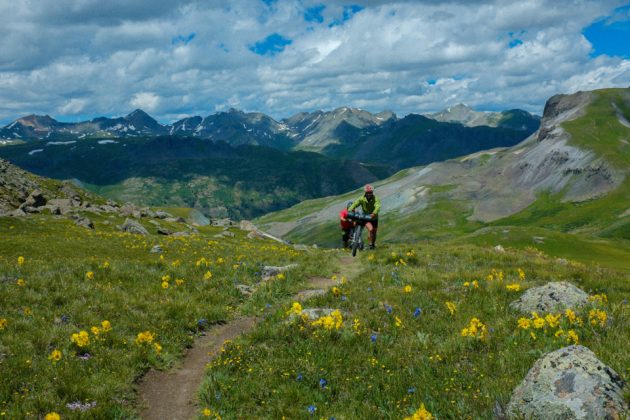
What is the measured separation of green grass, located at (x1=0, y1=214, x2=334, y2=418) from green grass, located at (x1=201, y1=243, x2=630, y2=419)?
5.81ft

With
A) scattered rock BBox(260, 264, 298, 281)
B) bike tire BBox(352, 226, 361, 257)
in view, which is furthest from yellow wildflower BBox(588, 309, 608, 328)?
bike tire BBox(352, 226, 361, 257)

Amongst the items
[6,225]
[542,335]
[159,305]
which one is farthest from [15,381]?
[6,225]

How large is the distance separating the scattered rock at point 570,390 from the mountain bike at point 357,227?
57.1 feet

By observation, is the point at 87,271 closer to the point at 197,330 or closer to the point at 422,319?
the point at 197,330

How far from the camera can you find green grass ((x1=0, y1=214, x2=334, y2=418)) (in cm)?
757

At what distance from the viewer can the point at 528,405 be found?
227 inches

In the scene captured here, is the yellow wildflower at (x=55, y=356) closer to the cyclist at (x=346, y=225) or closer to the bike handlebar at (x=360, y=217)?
the bike handlebar at (x=360, y=217)

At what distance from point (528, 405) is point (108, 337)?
8404mm

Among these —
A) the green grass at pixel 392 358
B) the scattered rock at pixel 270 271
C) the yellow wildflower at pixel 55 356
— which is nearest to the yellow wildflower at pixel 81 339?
the yellow wildflower at pixel 55 356

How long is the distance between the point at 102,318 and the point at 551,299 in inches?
435

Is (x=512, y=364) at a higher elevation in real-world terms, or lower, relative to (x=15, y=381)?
lower

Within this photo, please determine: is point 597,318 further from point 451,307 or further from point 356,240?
point 356,240

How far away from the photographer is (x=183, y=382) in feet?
29.1

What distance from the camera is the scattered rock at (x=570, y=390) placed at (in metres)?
5.36
